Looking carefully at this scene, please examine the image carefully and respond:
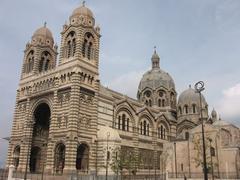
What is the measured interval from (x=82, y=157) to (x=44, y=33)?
82.7ft

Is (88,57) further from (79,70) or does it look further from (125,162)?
(125,162)

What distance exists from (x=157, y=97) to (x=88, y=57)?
2888 centimetres

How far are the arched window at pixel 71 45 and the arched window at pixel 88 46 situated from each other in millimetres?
1567

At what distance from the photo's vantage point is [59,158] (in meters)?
38.8

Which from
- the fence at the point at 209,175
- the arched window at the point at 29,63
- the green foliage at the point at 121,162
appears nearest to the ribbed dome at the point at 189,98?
the fence at the point at 209,175

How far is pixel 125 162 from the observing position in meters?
36.9

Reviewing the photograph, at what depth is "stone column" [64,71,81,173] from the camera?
35625 mm

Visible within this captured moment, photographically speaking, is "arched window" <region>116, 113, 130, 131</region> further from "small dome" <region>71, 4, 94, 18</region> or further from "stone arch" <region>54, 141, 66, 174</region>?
"small dome" <region>71, 4, 94, 18</region>

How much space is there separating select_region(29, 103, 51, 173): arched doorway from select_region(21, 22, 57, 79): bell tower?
6966 mm

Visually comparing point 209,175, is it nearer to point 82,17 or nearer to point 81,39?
point 81,39

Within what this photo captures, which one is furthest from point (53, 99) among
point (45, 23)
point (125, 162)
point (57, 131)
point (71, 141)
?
point (45, 23)

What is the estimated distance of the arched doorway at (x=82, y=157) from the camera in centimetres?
3856

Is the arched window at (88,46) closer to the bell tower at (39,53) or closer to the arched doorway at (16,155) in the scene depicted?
the bell tower at (39,53)

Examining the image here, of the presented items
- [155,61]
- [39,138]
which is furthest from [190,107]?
[39,138]
